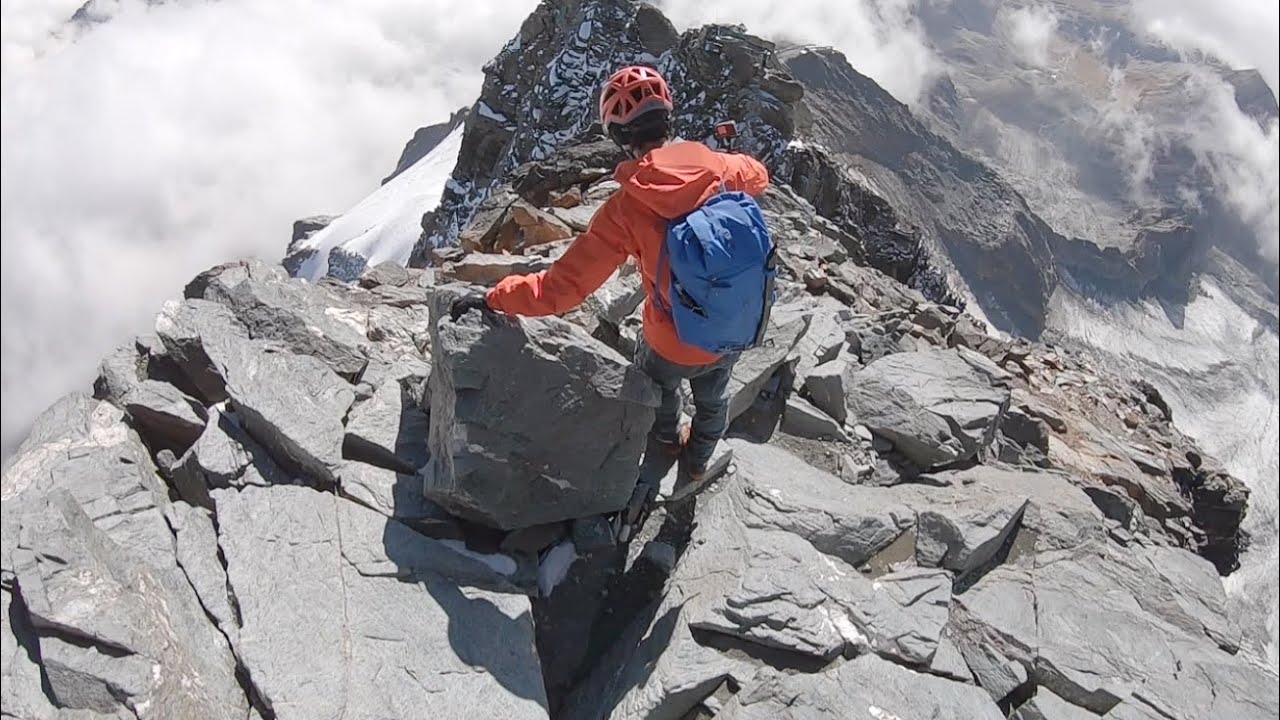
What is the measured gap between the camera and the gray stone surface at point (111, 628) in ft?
14.6

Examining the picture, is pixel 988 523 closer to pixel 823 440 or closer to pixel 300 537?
pixel 823 440

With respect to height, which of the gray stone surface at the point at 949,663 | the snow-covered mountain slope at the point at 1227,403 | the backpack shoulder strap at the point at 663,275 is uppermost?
the snow-covered mountain slope at the point at 1227,403

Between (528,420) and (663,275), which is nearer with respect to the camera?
(663,275)

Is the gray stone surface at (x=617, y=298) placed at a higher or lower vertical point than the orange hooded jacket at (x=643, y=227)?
lower

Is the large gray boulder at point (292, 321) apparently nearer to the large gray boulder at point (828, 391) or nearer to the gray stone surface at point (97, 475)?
the gray stone surface at point (97, 475)

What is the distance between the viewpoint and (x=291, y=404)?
21.8 ft

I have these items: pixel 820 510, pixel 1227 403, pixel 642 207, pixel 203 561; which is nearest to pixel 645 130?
pixel 642 207

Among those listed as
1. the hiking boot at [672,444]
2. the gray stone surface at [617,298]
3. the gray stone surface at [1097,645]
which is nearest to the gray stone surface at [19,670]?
the hiking boot at [672,444]

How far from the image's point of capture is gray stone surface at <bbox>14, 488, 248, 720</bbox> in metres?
4.46

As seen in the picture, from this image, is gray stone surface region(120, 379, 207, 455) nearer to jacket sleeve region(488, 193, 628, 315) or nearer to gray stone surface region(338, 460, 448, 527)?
gray stone surface region(338, 460, 448, 527)

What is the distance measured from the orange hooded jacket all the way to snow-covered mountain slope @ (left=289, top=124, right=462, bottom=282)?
91856mm

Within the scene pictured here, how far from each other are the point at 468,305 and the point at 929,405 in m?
6.21

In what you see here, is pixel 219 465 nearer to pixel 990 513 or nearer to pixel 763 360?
pixel 763 360

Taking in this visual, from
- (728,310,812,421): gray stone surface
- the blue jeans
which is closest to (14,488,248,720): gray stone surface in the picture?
the blue jeans
